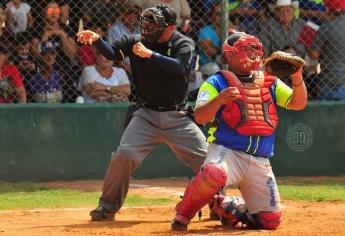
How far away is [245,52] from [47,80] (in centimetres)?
435

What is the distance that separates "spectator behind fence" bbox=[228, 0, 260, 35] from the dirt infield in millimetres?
3101

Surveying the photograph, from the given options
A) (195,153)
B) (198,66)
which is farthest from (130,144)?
(198,66)

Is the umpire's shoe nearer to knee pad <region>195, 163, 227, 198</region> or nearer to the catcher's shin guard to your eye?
the catcher's shin guard

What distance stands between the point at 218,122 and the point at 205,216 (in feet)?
4.44

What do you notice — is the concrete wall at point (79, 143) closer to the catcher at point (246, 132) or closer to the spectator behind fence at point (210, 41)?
the spectator behind fence at point (210, 41)

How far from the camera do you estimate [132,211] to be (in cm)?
839

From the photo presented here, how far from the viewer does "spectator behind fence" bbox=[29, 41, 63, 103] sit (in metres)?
10.8

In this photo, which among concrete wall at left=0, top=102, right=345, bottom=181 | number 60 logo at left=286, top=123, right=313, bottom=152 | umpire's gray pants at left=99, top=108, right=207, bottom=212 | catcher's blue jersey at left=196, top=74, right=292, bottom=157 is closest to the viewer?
catcher's blue jersey at left=196, top=74, right=292, bottom=157

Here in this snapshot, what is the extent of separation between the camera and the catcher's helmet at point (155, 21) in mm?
7418

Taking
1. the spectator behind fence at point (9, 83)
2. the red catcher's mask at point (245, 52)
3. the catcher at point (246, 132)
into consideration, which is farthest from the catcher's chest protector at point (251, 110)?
the spectator behind fence at point (9, 83)

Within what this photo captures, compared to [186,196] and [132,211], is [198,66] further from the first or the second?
[186,196]

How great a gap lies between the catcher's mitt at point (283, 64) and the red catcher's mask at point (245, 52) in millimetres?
105

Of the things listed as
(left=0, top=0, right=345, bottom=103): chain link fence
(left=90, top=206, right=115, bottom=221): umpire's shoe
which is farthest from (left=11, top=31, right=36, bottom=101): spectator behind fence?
(left=90, top=206, right=115, bottom=221): umpire's shoe


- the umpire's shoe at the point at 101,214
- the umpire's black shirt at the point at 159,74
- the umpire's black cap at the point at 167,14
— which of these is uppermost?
the umpire's black cap at the point at 167,14
